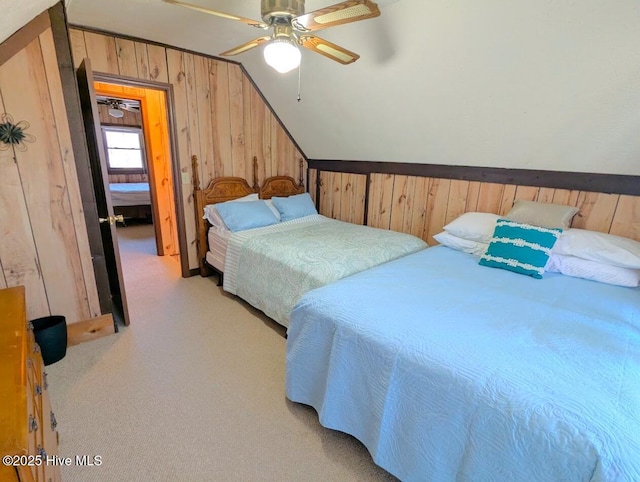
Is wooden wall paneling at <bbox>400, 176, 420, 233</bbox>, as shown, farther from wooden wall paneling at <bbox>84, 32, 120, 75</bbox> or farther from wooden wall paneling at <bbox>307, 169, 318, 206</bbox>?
wooden wall paneling at <bbox>84, 32, 120, 75</bbox>

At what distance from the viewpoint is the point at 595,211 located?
2262mm

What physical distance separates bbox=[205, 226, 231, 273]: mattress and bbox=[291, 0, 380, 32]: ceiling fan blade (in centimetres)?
201

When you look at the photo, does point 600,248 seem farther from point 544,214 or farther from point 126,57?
point 126,57

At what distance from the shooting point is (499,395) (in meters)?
1.04

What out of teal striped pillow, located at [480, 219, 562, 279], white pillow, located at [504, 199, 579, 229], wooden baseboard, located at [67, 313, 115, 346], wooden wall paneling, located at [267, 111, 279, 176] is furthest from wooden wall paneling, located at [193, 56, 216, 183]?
white pillow, located at [504, 199, 579, 229]

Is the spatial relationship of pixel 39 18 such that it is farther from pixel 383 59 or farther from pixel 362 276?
pixel 362 276

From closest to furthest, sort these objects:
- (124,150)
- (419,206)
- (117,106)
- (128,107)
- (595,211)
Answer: (595,211) < (419,206) < (117,106) < (128,107) < (124,150)

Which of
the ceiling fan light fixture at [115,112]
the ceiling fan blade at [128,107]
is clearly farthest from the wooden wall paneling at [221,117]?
the ceiling fan light fixture at [115,112]

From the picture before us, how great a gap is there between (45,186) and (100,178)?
1.09 ft

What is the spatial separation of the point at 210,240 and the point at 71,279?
1.34m

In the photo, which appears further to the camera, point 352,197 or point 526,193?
point 352,197

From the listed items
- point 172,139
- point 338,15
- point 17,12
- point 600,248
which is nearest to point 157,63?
point 172,139

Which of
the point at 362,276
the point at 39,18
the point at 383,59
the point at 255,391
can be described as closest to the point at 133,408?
the point at 255,391

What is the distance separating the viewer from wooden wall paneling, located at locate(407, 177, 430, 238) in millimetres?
3158
